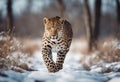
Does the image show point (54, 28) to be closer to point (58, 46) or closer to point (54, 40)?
point (54, 40)

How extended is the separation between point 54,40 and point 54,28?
1.04 feet

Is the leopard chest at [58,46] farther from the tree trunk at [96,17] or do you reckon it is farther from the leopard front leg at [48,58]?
the tree trunk at [96,17]

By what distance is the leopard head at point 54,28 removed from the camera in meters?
12.2

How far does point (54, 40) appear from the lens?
12328 millimetres

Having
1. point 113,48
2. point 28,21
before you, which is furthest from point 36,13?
point 113,48

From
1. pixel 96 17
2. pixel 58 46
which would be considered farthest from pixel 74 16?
pixel 58 46

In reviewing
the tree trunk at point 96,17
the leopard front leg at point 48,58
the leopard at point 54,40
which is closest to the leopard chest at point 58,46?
the leopard at point 54,40

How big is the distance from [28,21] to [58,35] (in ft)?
193

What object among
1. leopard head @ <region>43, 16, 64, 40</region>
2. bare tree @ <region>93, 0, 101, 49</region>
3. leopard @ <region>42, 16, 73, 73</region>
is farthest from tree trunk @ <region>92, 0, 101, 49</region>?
leopard head @ <region>43, 16, 64, 40</region>

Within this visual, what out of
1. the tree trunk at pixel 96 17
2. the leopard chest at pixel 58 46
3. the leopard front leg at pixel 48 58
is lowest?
the leopard front leg at pixel 48 58

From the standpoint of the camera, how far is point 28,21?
7094cm

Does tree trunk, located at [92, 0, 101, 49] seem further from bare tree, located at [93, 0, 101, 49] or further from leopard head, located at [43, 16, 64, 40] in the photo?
leopard head, located at [43, 16, 64, 40]

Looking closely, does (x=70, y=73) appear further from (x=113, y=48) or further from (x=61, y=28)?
(x=113, y=48)

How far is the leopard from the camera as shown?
1224cm
